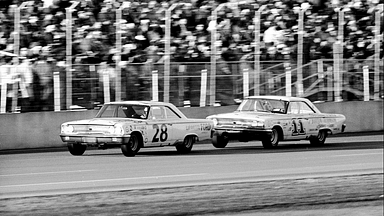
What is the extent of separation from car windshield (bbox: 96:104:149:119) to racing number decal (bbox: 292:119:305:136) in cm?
400

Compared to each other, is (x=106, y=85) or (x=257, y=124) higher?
(x=106, y=85)

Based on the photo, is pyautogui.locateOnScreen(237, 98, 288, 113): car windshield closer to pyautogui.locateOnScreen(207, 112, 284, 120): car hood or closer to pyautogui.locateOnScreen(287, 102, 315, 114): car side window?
pyautogui.locateOnScreen(287, 102, 315, 114): car side window

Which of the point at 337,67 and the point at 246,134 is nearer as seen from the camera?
the point at 246,134

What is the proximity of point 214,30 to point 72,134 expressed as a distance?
7061 millimetres

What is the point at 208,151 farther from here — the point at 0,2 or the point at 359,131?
the point at 359,131

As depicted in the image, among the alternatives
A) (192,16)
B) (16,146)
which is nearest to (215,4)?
(192,16)

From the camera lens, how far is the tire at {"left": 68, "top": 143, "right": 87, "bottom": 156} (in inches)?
659

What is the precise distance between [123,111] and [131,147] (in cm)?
87

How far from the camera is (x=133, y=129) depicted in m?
16.1

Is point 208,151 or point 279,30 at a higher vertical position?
point 279,30

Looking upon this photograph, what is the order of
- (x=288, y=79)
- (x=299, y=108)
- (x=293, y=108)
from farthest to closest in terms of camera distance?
(x=288, y=79), (x=299, y=108), (x=293, y=108)

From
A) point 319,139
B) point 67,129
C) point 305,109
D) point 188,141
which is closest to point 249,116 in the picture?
point 188,141

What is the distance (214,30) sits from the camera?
21859 mm

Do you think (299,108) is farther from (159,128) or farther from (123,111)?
(123,111)
